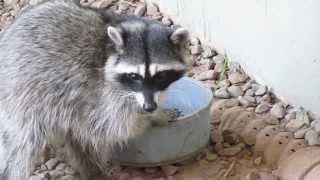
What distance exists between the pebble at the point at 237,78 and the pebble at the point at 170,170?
74 centimetres

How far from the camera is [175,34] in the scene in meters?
3.53

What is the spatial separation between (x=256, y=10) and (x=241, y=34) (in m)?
0.23

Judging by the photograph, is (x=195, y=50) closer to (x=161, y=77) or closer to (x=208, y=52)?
(x=208, y=52)

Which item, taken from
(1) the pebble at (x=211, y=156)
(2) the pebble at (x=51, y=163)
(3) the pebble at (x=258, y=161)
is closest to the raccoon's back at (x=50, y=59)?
(2) the pebble at (x=51, y=163)

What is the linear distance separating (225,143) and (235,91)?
0.41m

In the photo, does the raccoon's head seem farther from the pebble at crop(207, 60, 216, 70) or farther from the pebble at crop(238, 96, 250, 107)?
the pebble at crop(207, 60, 216, 70)

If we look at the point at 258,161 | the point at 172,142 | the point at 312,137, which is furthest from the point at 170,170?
the point at 312,137

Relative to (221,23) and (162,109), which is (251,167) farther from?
(221,23)

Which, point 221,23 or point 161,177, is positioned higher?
point 221,23

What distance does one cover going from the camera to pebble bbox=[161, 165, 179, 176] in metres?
3.91

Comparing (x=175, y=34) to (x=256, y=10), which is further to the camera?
(x=256, y=10)

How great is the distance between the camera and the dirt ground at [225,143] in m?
3.90

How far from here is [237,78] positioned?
14.7 ft

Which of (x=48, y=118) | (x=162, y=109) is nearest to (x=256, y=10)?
(x=162, y=109)
